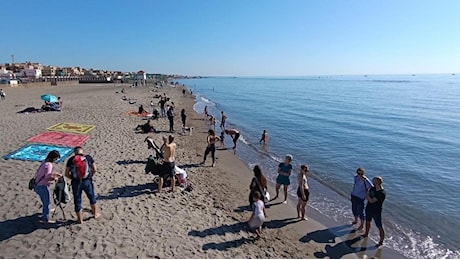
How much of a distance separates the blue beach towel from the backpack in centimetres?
556

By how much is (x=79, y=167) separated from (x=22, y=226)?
70.9 inches

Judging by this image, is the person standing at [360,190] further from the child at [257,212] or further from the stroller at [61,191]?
the stroller at [61,191]

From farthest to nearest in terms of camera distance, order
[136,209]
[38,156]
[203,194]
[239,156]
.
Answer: [239,156] → [38,156] → [203,194] → [136,209]

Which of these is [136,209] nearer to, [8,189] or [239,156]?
[8,189]

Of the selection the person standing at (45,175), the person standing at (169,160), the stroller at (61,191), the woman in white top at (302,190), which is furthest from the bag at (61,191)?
the woman in white top at (302,190)

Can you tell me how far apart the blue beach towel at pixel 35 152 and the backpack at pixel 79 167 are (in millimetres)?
5558

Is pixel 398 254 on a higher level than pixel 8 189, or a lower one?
lower

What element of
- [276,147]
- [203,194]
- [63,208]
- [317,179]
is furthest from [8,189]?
[276,147]

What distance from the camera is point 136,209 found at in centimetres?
752

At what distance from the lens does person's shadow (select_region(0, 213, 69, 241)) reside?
5877 millimetres

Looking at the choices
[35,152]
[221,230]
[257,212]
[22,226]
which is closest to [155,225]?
[221,230]

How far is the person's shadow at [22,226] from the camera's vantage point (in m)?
5.88

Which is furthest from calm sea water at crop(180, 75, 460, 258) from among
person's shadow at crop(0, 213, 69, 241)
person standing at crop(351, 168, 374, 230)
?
person's shadow at crop(0, 213, 69, 241)

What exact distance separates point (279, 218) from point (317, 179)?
5.28 m
